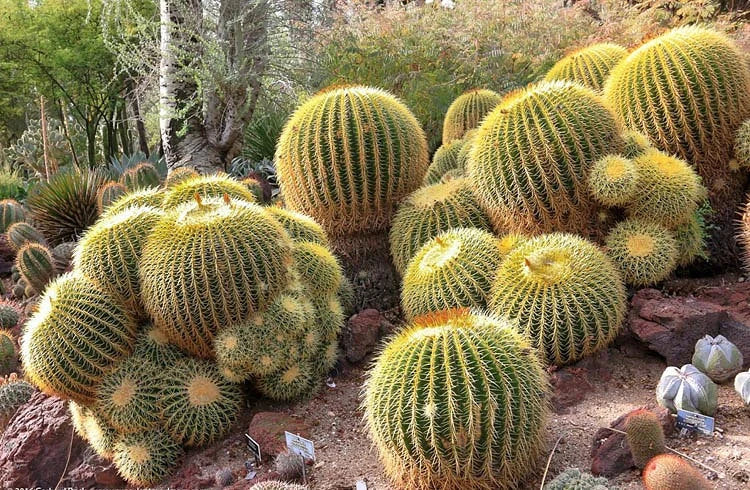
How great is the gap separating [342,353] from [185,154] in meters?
5.40

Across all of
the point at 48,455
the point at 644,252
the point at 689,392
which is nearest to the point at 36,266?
the point at 48,455

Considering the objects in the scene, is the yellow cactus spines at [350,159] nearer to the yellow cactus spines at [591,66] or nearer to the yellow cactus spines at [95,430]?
the yellow cactus spines at [591,66]

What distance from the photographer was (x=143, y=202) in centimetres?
379

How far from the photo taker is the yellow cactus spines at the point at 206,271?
10.5 ft

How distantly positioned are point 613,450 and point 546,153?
169 centimetres

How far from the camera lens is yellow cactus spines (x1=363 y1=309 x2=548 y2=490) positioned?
8.03 feet

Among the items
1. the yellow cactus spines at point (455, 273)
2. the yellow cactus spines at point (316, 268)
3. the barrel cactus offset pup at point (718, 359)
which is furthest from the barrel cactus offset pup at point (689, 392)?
the yellow cactus spines at point (316, 268)

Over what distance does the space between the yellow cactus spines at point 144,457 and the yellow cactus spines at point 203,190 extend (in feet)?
4.13

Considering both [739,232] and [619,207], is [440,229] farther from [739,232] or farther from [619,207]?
[739,232]

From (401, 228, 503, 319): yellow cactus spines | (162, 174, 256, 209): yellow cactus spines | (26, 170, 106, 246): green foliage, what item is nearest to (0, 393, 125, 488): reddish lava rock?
(162, 174, 256, 209): yellow cactus spines

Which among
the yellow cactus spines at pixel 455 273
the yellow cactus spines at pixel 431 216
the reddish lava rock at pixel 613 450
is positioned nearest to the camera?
the reddish lava rock at pixel 613 450

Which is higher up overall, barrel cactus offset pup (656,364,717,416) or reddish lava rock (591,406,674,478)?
barrel cactus offset pup (656,364,717,416)

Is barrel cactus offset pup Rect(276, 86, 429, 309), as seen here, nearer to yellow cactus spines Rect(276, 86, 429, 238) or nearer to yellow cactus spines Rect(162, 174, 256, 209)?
yellow cactus spines Rect(276, 86, 429, 238)

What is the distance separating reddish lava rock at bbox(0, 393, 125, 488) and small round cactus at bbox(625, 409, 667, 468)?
243 cm
